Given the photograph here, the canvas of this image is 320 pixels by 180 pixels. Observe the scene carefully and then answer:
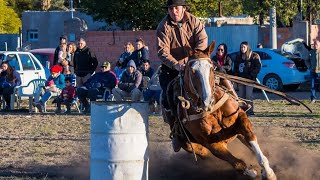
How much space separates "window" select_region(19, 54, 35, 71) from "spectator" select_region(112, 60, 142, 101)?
663 cm

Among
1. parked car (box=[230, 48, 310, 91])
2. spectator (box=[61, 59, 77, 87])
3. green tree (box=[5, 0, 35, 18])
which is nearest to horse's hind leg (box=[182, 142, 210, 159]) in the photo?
spectator (box=[61, 59, 77, 87])

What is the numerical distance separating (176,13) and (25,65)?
55.5 feet

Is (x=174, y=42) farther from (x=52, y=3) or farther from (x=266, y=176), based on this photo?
(x=52, y=3)

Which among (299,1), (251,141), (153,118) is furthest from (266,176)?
(299,1)

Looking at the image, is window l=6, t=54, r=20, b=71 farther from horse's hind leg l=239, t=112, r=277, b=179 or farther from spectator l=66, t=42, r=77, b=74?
horse's hind leg l=239, t=112, r=277, b=179

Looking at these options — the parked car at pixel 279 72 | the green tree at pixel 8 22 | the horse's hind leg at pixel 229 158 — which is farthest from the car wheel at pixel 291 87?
the green tree at pixel 8 22

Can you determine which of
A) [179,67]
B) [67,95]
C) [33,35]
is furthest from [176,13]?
[33,35]

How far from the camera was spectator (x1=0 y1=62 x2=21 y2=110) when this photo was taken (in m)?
23.6

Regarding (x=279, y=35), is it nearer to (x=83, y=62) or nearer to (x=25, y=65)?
(x=25, y=65)

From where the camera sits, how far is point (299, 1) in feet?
167

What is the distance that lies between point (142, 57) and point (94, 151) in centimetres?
1244

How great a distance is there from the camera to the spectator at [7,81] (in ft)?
77.6

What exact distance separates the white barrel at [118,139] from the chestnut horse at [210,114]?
642 mm

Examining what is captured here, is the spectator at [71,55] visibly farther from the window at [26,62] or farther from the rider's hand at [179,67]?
the rider's hand at [179,67]
